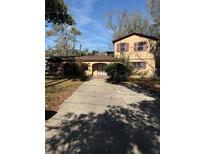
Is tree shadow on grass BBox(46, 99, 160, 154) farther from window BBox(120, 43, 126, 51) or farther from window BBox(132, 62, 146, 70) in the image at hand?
window BBox(120, 43, 126, 51)

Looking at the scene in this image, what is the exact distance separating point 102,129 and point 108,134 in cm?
44

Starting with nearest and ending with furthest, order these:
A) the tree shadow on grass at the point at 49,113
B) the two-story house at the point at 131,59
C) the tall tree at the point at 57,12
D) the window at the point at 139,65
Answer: the tree shadow on grass at the point at 49,113 < the tall tree at the point at 57,12 < the two-story house at the point at 131,59 < the window at the point at 139,65

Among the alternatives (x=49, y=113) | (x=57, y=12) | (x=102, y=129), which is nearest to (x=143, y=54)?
(x=57, y=12)

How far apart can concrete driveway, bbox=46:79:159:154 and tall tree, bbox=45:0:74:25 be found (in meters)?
8.42

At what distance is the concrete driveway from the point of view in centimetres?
422

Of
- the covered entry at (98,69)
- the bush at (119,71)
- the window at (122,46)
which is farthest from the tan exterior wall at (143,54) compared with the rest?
the bush at (119,71)

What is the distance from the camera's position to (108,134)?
5.04 meters

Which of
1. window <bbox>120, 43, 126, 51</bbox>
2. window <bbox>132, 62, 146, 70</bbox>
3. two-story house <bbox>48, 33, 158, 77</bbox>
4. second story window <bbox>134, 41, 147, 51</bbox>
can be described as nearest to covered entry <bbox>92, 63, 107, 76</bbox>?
two-story house <bbox>48, 33, 158, 77</bbox>

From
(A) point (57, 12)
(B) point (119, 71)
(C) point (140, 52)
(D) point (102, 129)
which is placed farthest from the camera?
(C) point (140, 52)

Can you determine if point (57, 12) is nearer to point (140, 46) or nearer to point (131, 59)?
point (131, 59)

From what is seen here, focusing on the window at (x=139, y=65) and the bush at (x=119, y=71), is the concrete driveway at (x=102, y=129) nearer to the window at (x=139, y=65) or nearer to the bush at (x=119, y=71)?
the bush at (x=119, y=71)

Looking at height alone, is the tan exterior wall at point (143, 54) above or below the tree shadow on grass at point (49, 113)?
above

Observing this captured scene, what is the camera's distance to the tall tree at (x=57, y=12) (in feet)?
43.8
